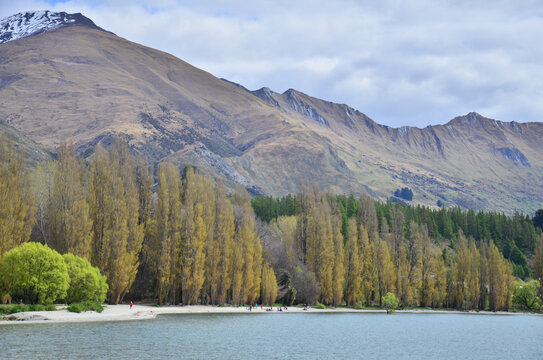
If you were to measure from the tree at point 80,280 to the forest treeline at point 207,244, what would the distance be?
4.96 metres

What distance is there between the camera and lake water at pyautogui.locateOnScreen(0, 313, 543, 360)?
114 feet

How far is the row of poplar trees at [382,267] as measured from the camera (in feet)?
290

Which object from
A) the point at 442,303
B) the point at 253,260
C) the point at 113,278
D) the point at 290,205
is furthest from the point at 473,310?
the point at 113,278

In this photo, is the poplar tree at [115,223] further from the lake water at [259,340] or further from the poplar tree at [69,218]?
the lake water at [259,340]

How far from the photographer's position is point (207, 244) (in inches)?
2950

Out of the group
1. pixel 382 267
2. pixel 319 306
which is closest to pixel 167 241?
pixel 319 306

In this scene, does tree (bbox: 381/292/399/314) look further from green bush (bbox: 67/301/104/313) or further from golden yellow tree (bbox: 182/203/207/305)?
green bush (bbox: 67/301/104/313)

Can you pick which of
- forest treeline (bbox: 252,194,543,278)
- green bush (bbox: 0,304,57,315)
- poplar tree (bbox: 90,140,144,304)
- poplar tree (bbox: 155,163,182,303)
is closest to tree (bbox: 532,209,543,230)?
forest treeline (bbox: 252,194,543,278)

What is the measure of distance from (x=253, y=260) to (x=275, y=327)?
2520 centimetres

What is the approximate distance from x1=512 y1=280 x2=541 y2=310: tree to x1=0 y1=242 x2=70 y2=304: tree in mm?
83719

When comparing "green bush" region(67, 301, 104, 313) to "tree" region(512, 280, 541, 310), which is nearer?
"green bush" region(67, 301, 104, 313)

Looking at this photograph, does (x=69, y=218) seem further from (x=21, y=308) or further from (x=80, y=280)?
(x=21, y=308)

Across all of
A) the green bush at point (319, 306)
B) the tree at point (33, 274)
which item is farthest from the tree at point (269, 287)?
the tree at point (33, 274)

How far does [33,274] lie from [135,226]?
20.0 meters
